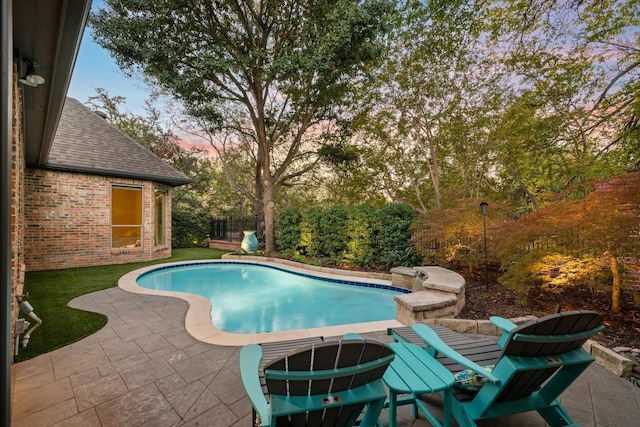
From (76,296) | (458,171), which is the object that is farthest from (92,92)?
(458,171)

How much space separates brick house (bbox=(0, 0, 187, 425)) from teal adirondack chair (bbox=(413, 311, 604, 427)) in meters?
2.30

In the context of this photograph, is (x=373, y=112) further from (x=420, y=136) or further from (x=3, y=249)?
(x=3, y=249)

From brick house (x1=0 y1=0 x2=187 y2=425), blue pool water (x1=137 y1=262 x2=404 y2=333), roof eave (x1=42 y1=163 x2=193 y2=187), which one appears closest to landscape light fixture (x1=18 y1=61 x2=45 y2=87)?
brick house (x1=0 y1=0 x2=187 y2=425)

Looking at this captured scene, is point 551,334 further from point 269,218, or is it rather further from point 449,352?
point 269,218

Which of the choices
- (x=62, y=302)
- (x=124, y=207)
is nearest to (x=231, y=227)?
(x=124, y=207)

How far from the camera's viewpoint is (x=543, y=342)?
1807 millimetres

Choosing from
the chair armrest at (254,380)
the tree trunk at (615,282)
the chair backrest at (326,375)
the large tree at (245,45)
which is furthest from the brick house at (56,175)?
the tree trunk at (615,282)

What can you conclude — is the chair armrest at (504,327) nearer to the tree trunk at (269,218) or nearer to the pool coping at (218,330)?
the pool coping at (218,330)

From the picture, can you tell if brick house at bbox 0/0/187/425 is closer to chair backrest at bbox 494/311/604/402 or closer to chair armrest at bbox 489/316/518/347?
chair backrest at bbox 494/311/604/402

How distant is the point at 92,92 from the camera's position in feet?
54.1

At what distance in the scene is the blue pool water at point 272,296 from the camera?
5508 millimetres

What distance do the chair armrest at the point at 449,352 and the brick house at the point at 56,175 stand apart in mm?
2177

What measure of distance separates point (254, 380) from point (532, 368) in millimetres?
1731

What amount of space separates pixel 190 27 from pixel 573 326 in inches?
454
